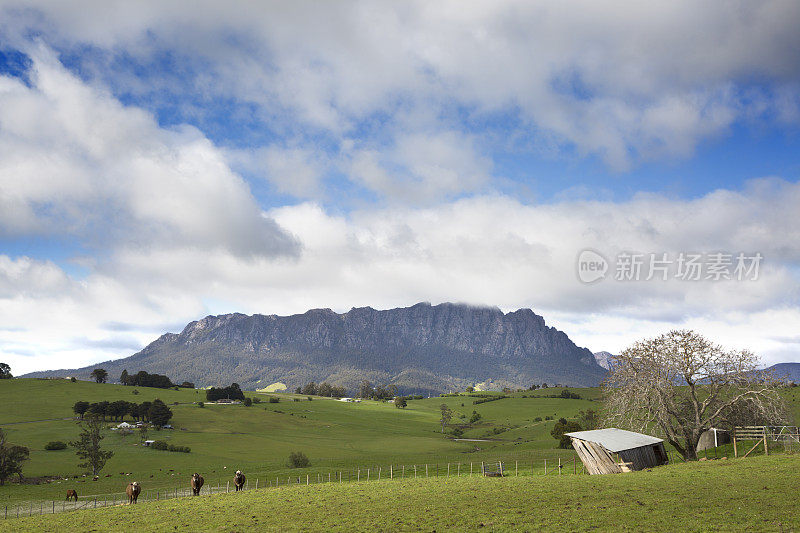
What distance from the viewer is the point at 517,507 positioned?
29.3 meters

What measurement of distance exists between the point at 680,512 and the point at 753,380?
32296mm

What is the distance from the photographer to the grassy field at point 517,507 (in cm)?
2455

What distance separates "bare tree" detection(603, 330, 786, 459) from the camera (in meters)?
50.0

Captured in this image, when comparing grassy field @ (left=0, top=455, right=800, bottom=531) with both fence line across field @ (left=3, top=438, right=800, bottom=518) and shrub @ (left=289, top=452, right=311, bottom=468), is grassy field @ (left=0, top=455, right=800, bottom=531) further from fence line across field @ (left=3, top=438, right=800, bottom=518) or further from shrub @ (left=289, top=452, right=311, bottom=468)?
shrub @ (left=289, top=452, right=311, bottom=468)

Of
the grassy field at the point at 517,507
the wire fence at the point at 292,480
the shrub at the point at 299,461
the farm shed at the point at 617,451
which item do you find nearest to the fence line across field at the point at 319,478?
the wire fence at the point at 292,480

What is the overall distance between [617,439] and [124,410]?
139842 mm

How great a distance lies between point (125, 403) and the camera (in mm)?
145875

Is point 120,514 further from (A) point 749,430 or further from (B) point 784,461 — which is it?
(A) point 749,430

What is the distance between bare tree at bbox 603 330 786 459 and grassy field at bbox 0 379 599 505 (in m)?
18.0

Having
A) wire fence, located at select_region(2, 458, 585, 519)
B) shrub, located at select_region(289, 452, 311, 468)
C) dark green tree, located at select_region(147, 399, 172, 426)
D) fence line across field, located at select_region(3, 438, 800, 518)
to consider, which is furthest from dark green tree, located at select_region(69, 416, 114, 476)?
dark green tree, located at select_region(147, 399, 172, 426)

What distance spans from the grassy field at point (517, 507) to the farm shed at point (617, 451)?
2846mm

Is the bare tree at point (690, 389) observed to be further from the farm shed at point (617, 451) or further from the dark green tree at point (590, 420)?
the dark green tree at point (590, 420)

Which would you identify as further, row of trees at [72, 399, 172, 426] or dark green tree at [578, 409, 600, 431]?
row of trees at [72, 399, 172, 426]

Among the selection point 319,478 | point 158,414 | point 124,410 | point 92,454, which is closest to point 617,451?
point 319,478
